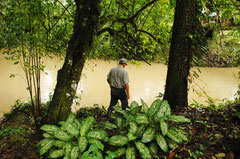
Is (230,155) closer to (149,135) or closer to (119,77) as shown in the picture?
(149,135)

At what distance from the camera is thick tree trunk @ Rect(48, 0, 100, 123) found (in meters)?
2.20

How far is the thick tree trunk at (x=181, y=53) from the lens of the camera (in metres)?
2.43

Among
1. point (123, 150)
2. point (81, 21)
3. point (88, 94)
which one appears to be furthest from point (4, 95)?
point (123, 150)

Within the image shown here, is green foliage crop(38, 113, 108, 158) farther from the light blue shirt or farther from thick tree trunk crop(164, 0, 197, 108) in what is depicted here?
the light blue shirt

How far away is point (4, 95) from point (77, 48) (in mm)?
5717

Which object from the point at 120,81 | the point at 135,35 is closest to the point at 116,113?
the point at 120,81

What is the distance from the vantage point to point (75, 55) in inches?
89.0

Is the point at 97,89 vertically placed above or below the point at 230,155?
below

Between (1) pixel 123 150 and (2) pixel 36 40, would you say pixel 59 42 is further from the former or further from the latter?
(1) pixel 123 150

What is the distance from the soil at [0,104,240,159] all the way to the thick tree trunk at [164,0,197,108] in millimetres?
280

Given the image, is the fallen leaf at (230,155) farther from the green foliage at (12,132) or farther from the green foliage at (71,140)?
the green foliage at (12,132)

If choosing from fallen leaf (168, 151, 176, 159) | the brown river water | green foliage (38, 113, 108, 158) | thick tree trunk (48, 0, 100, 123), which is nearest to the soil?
fallen leaf (168, 151, 176, 159)

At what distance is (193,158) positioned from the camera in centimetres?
164

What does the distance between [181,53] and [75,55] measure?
5.47 ft
